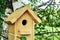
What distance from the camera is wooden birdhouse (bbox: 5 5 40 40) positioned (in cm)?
194

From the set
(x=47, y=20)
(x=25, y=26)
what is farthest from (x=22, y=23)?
(x=47, y=20)

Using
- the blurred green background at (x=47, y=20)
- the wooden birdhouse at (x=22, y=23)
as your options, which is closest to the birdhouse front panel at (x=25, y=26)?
the wooden birdhouse at (x=22, y=23)

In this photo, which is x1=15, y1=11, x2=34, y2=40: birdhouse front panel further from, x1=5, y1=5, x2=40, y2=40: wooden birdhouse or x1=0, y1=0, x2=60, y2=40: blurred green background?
x1=0, y1=0, x2=60, y2=40: blurred green background

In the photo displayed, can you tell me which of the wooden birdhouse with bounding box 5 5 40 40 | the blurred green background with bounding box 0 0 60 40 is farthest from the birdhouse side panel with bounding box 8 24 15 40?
the blurred green background with bounding box 0 0 60 40

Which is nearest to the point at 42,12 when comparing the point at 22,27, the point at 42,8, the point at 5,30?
the point at 42,8

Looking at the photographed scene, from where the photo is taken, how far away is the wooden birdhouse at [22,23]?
1.94 m

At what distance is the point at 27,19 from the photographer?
1999 millimetres

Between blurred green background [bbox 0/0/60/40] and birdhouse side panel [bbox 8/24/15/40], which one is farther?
blurred green background [bbox 0/0/60/40]

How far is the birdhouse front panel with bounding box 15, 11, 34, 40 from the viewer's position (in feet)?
6.37

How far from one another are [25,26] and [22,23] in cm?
7

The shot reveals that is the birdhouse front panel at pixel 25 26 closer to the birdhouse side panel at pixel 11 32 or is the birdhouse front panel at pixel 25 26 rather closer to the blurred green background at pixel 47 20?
the birdhouse side panel at pixel 11 32

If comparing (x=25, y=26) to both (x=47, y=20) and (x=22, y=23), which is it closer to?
(x=22, y=23)

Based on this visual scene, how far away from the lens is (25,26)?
1973mm

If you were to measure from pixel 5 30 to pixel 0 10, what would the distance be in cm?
25
